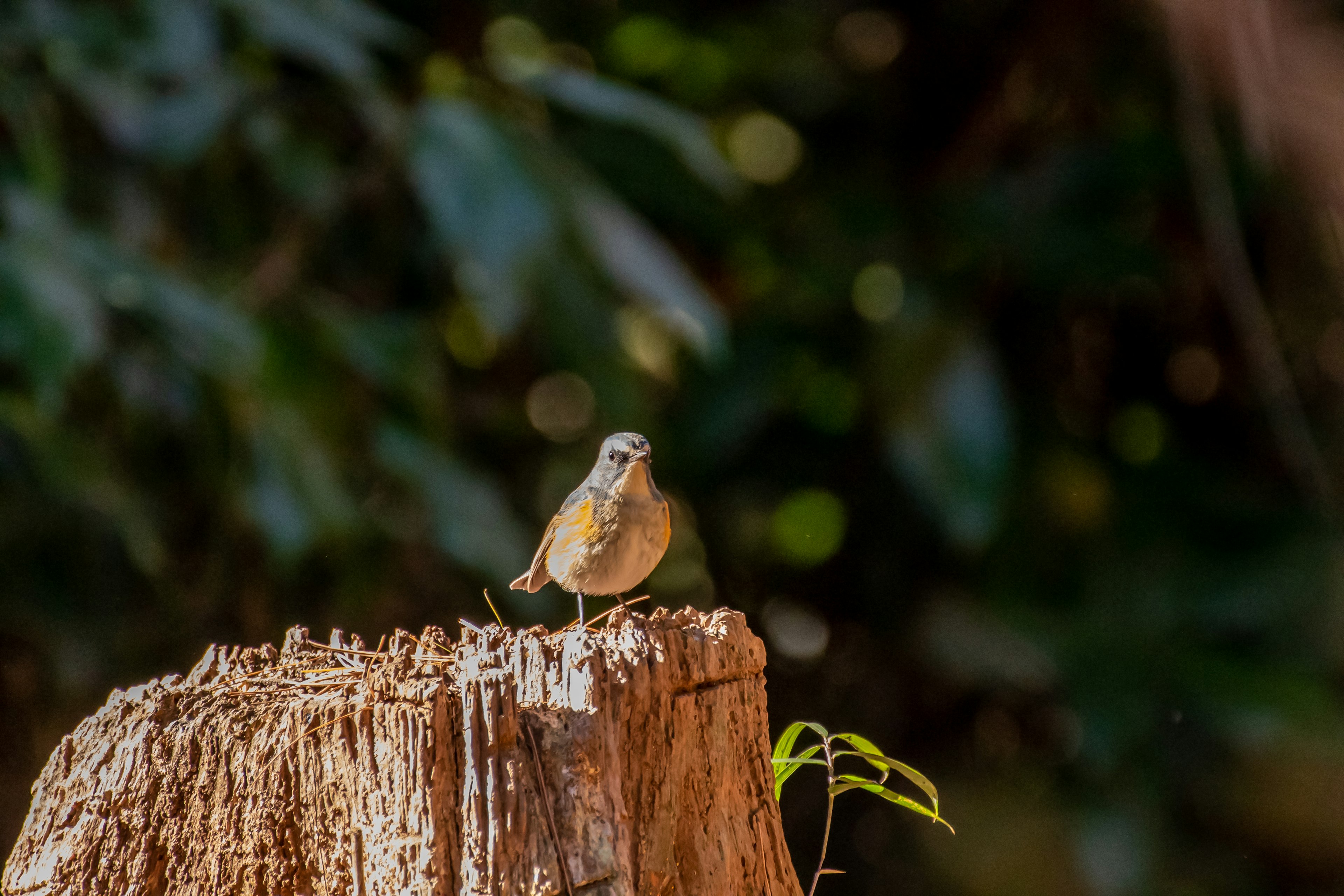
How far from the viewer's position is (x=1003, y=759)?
4996 millimetres

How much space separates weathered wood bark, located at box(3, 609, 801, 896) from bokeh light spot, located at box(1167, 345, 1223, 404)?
4.32m

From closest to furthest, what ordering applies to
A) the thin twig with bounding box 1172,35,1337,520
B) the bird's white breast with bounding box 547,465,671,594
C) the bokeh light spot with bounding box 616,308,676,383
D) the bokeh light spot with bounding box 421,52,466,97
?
the bird's white breast with bounding box 547,465,671,594, the thin twig with bounding box 1172,35,1337,520, the bokeh light spot with bounding box 421,52,466,97, the bokeh light spot with bounding box 616,308,676,383

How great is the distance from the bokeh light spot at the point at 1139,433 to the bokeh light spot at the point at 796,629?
4.60 feet

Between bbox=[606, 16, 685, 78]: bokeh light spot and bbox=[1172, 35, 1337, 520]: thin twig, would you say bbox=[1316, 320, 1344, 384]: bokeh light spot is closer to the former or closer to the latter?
bbox=[1172, 35, 1337, 520]: thin twig

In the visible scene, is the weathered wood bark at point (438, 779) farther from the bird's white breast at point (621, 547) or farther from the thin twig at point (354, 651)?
the bird's white breast at point (621, 547)

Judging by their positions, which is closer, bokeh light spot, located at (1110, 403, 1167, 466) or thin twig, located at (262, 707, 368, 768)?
thin twig, located at (262, 707, 368, 768)

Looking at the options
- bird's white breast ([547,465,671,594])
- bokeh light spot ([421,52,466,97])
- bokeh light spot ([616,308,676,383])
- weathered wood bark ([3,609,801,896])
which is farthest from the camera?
bokeh light spot ([616,308,676,383])

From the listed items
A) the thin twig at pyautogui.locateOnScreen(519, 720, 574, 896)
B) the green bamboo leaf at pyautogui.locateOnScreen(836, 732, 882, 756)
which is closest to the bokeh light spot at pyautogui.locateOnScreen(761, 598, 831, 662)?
the green bamboo leaf at pyautogui.locateOnScreen(836, 732, 882, 756)

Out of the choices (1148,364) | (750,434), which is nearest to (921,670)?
(750,434)

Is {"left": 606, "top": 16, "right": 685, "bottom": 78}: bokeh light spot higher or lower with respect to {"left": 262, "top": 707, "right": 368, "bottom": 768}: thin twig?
higher

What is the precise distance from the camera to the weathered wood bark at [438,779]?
1.29 metres

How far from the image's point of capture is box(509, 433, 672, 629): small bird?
206 cm

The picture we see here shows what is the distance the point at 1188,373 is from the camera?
5.29 metres

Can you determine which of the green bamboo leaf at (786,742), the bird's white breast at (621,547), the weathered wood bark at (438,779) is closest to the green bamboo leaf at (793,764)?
the green bamboo leaf at (786,742)
